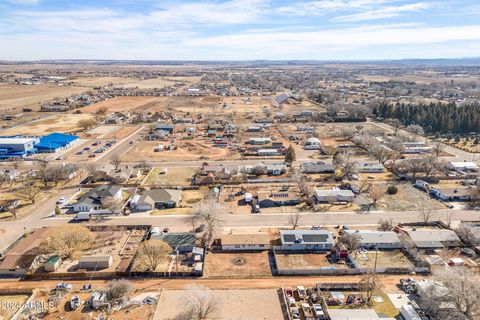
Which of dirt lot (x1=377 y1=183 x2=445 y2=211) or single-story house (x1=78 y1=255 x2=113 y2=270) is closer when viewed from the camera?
single-story house (x1=78 y1=255 x2=113 y2=270)

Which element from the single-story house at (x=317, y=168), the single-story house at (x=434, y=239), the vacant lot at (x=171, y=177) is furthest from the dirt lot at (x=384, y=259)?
the vacant lot at (x=171, y=177)

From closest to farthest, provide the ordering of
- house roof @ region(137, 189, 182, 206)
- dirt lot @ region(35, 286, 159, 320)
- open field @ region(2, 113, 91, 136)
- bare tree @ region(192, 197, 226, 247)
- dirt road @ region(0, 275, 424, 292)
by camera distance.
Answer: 1. dirt lot @ region(35, 286, 159, 320)
2. dirt road @ region(0, 275, 424, 292)
3. bare tree @ region(192, 197, 226, 247)
4. house roof @ region(137, 189, 182, 206)
5. open field @ region(2, 113, 91, 136)

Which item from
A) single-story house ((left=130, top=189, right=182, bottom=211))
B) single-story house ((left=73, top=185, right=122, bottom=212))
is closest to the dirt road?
single-story house ((left=73, top=185, right=122, bottom=212))

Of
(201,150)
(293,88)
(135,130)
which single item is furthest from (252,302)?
(293,88)

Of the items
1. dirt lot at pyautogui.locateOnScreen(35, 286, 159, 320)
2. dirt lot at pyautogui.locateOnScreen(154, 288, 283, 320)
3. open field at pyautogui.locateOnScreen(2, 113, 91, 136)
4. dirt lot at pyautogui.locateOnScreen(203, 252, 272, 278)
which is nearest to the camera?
dirt lot at pyautogui.locateOnScreen(35, 286, 159, 320)

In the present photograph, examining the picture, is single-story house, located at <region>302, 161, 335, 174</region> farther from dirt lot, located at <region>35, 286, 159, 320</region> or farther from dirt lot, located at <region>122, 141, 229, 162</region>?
dirt lot, located at <region>35, 286, 159, 320</region>

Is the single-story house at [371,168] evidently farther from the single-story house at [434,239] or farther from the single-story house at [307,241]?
the single-story house at [307,241]

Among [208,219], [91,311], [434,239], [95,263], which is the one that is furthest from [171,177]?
[434,239]
